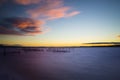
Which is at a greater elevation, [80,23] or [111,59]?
[80,23]

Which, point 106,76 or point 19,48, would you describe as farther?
point 19,48

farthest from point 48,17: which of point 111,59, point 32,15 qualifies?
point 111,59

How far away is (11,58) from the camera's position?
65.8 inches

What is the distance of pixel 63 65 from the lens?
1715 millimetres

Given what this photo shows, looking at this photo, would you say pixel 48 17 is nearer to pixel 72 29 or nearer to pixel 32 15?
pixel 32 15

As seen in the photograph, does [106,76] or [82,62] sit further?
[82,62]

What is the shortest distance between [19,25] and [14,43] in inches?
7.8

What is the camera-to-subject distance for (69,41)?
5.51ft

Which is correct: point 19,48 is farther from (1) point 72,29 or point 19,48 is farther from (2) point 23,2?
(1) point 72,29

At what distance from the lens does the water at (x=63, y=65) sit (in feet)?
5.28

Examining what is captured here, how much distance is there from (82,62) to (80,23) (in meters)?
0.39

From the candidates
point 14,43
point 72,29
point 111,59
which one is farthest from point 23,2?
point 111,59

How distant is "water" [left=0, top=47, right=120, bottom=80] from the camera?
63.3 inches

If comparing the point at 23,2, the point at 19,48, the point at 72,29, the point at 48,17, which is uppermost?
the point at 23,2
